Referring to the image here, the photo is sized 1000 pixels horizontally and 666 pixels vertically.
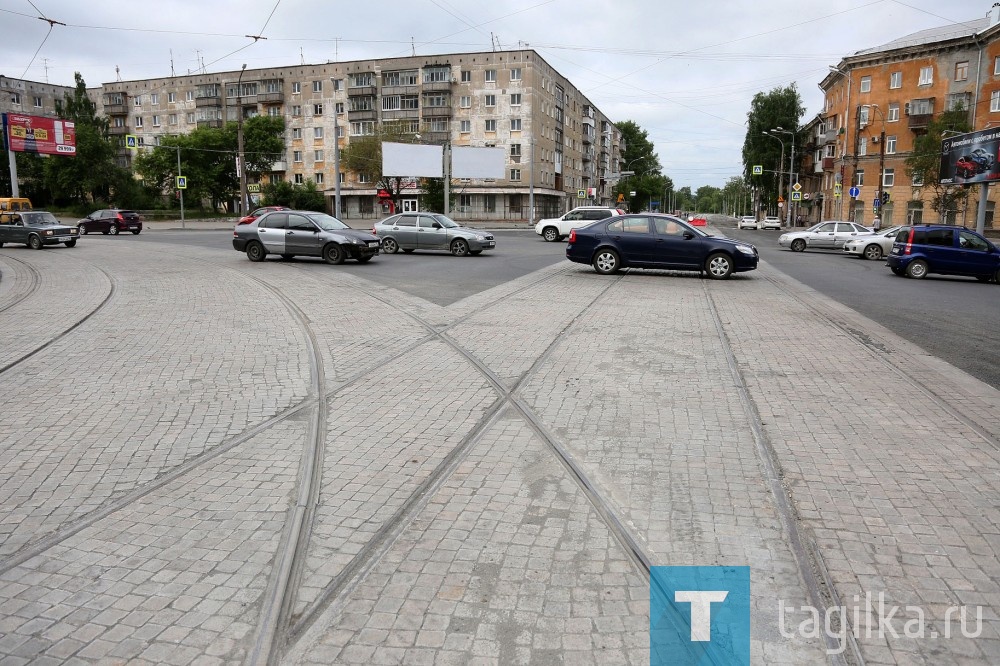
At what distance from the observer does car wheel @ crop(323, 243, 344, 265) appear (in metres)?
20.4

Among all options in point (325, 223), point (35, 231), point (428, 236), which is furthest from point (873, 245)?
point (35, 231)

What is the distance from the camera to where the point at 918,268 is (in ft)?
66.0

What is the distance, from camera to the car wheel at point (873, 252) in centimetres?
2920

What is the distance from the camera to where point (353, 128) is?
7681 cm

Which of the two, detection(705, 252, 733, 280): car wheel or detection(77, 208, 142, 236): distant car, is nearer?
detection(705, 252, 733, 280): car wheel

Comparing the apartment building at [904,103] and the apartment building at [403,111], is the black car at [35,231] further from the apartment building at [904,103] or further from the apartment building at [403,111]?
the apartment building at [904,103]

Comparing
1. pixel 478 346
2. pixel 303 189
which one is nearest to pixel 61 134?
pixel 303 189

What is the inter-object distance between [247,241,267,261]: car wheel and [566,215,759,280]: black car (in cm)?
1015

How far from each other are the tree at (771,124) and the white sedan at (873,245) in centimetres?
5362

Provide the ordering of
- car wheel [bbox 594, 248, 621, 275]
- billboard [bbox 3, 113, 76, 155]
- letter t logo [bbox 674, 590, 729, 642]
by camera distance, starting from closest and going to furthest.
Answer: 1. letter t logo [bbox 674, 590, 729, 642]
2. car wheel [bbox 594, 248, 621, 275]
3. billboard [bbox 3, 113, 76, 155]

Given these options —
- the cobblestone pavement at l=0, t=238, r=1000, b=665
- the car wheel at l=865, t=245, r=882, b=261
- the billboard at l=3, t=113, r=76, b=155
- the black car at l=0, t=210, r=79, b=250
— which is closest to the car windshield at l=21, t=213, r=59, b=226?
the black car at l=0, t=210, r=79, b=250

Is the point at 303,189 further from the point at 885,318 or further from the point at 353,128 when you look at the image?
the point at 885,318

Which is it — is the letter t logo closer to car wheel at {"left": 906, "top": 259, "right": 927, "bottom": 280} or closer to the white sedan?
car wheel at {"left": 906, "top": 259, "right": 927, "bottom": 280}
